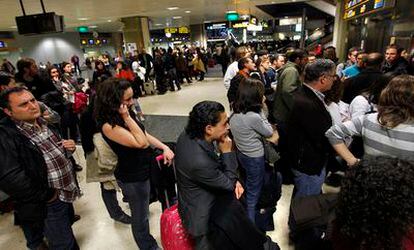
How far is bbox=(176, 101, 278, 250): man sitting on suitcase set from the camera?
1.29m

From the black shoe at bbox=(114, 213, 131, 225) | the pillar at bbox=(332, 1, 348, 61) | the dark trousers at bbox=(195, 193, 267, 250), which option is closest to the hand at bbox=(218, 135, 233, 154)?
the dark trousers at bbox=(195, 193, 267, 250)

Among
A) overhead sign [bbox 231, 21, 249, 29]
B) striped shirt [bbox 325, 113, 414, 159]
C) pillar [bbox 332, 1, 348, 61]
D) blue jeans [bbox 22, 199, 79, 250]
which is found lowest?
blue jeans [bbox 22, 199, 79, 250]

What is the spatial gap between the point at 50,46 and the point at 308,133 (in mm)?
22583

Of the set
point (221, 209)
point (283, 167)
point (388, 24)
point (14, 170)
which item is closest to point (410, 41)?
point (388, 24)

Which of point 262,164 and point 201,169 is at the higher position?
point 201,169

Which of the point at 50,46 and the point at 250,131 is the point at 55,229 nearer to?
the point at 250,131

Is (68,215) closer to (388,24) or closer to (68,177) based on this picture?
(68,177)

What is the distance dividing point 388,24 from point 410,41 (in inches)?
73.5

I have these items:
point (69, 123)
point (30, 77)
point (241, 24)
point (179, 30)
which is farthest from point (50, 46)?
point (30, 77)

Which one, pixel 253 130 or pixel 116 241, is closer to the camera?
pixel 253 130

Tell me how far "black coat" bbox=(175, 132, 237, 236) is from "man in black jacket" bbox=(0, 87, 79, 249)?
90 centimetres

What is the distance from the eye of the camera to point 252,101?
2021mm

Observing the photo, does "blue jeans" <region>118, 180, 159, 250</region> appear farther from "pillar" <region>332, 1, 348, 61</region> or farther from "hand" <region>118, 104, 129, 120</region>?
"pillar" <region>332, 1, 348, 61</region>

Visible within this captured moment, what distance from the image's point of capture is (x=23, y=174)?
1.46 m
